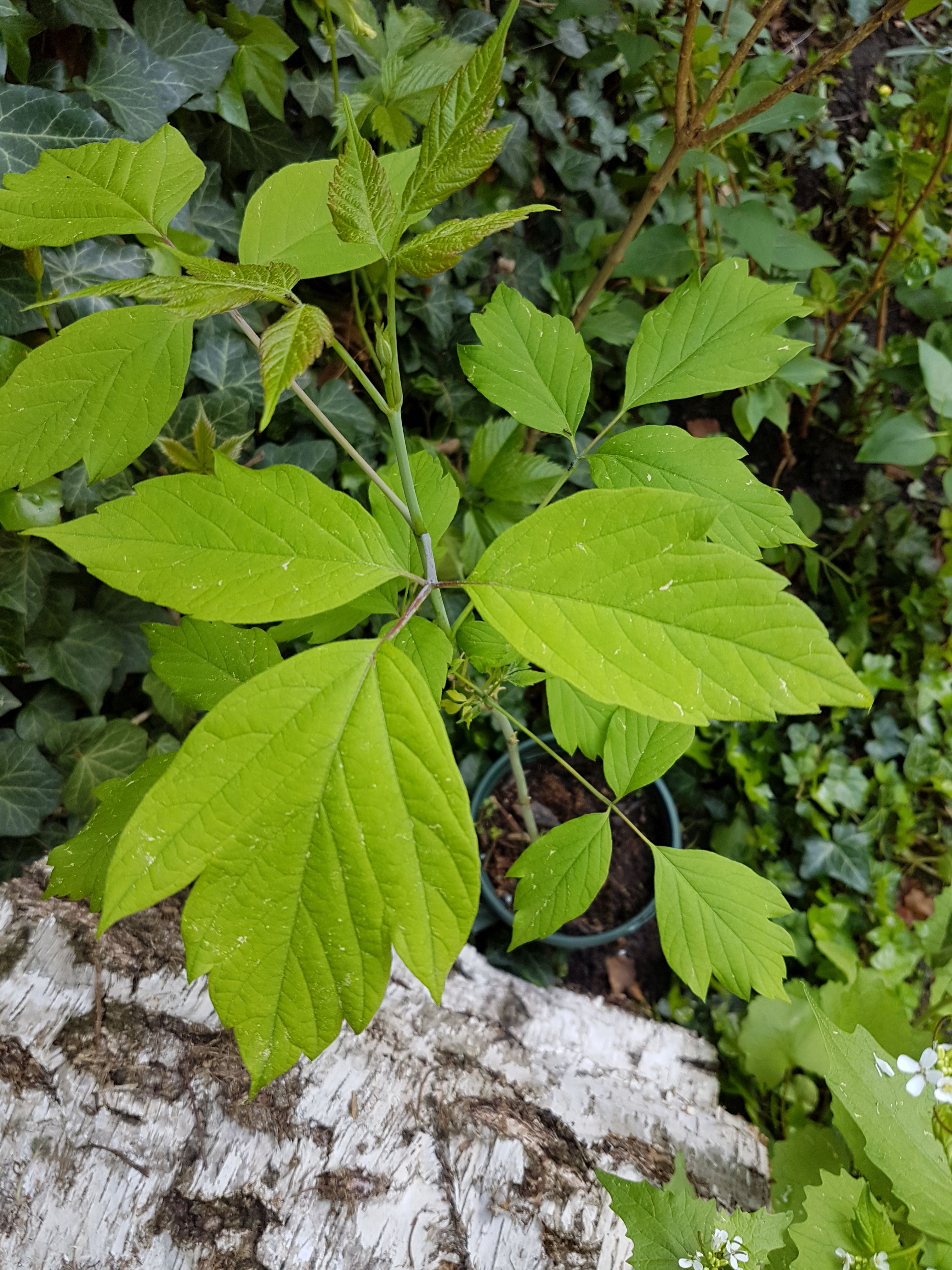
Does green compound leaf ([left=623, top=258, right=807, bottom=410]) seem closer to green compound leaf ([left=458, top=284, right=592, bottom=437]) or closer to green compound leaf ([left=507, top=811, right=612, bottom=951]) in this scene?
green compound leaf ([left=458, top=284, right=592, bottom=437])

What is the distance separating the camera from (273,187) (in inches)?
28.3

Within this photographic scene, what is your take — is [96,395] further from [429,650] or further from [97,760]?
[97,760]

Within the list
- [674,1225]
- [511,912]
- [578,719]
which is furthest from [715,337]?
[511,912]

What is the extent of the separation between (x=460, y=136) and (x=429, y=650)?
0.41m

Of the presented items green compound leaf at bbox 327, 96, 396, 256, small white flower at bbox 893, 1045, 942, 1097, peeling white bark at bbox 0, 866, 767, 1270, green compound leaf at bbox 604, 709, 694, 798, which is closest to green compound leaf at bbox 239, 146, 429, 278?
green compound leaf at bbox 327, 96, 396, 256

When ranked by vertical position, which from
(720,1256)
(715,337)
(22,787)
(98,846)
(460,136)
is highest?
(460,136)

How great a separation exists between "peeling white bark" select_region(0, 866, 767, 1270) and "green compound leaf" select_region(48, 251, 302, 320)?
88 centimetres

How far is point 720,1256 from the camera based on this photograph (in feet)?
2.87

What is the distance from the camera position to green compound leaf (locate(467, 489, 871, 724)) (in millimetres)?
522

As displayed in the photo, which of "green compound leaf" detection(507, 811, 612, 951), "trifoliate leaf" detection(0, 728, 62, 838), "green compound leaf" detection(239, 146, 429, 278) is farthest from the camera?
"trifoliate leaf" detection(0, 728, 62, 838)

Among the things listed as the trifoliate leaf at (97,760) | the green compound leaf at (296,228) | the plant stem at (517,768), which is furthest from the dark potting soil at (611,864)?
the green compound leaf at (296,228)

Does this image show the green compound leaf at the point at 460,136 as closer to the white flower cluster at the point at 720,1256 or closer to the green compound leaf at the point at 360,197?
the green compound leaf at the point at 360,197

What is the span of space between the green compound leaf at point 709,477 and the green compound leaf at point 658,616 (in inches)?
10.0

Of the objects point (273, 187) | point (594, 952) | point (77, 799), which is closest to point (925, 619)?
point (594, 952)
